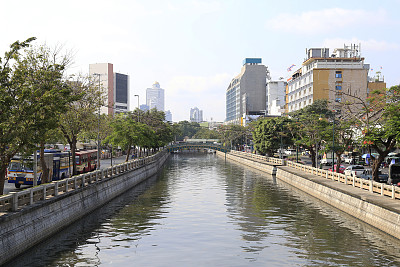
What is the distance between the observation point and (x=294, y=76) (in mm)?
145875

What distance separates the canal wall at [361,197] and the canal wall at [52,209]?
820 inches

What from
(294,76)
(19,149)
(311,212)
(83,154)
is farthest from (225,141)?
(19,149)

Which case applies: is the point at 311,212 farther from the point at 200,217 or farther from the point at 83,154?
the point at 83,154

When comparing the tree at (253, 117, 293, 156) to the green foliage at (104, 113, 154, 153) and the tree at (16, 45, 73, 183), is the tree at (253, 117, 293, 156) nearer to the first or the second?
the green foliage at (104, 113, 154, 153)

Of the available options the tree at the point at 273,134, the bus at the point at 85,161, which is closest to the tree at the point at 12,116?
the bus at the point at 85,161

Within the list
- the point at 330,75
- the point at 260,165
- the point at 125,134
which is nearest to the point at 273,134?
the point at 260,165

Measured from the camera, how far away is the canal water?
21922 mm

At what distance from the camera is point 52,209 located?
26.4 m

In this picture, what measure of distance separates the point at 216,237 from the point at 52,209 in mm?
10414

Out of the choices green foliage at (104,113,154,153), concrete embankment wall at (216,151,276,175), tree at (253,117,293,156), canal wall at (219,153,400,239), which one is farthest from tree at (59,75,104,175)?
tree at (253,117,293,156)

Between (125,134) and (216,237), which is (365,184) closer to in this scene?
(216,237)

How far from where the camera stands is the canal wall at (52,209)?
2048 cm

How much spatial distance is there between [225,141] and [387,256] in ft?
536

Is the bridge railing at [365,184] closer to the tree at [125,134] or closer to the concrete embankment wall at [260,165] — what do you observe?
the concrete embankment wall at [260,165]
